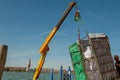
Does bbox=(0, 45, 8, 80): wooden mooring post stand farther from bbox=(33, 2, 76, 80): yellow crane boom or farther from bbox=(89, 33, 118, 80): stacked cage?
bbox=(33, 2, 76, 80): yellow crane boom

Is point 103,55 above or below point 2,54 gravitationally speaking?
above

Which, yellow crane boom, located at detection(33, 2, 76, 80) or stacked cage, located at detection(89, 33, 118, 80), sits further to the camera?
yellow crane boom, located at detection(33, 2, 76, 80)

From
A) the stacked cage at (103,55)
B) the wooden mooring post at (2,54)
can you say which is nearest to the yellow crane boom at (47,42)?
the stacked cage at (103,55)

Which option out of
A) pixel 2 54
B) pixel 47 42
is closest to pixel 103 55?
pixel 47 42

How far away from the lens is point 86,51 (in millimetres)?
14305

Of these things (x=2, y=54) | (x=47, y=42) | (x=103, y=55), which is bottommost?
(x=2, y=54)

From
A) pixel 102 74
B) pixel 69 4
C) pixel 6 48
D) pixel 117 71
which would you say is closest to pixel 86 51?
pixel 102 74

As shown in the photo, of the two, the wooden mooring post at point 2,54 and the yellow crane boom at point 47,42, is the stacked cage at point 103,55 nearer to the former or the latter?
the yellow crane boom at point 47,42

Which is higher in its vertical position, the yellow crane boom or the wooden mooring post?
the yellow crane boom

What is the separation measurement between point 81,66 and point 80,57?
68 centimetres

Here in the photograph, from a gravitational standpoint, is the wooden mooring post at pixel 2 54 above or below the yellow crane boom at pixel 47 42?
below

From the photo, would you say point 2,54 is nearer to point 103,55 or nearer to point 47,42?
point 103,55

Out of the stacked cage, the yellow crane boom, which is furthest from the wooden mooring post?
the yellow crane boom

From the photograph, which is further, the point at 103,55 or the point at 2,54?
the point at 103,55
